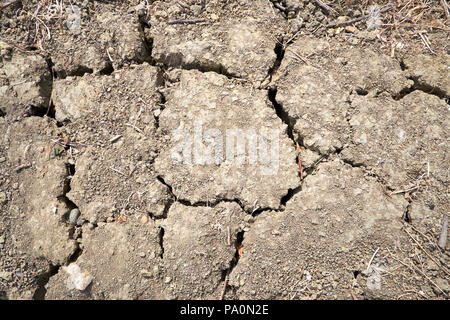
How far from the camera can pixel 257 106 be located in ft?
6.31

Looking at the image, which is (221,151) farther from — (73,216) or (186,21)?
(73,216)

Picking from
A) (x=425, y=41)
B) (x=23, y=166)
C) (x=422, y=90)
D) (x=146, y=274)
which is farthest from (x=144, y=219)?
(x=425, y=41)

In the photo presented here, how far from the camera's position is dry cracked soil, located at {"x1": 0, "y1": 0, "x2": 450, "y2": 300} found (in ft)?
5.86

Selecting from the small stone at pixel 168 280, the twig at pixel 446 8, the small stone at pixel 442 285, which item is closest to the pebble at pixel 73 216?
the small stone at pixel 168 280

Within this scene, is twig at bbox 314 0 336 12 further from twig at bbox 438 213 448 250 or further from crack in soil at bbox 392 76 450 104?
twig at bbox 438 213 448 250

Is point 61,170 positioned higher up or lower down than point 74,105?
lower down

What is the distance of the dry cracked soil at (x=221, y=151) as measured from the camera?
1.79 m

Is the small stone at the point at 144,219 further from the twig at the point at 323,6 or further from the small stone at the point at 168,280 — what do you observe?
the twig at the point at 323,6

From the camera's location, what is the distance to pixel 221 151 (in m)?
1.88

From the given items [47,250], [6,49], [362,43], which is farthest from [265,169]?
[6,49]
